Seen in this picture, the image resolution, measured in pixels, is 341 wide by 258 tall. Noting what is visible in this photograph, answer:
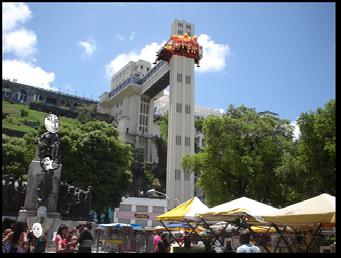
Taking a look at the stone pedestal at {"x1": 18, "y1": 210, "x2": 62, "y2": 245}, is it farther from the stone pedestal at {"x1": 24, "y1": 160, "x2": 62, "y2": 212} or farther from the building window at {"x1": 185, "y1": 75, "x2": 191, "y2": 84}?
the building window at {"x1": 185, "y1": 75, "x2": 191, "y2": 84}

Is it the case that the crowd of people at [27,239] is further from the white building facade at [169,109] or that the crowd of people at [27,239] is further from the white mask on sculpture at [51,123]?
the white building facade at [169,109]

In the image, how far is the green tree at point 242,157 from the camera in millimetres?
28625

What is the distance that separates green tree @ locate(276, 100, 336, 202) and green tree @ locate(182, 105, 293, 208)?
12.4 feet

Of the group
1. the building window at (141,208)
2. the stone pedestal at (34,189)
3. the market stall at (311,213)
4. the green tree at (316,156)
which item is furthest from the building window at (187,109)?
the market stall at (311,213)

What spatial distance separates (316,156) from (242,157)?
7046 millimetres

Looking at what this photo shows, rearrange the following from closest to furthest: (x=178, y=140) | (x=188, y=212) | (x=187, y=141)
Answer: (x=188, y=212) < (x=178, y=140) < (x=187, y=141)

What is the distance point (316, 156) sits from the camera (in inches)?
870

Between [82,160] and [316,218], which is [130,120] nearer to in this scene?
[82,160]

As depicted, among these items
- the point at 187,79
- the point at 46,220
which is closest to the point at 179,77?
the point at 187,79

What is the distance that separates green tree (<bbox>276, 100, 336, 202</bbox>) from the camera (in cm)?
2100

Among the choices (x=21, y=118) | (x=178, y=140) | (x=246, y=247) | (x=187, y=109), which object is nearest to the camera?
(x=246, y=247)

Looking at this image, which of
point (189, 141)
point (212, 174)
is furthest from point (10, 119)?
point (212, 174)

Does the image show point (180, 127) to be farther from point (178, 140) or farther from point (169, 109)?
point (169, 109)

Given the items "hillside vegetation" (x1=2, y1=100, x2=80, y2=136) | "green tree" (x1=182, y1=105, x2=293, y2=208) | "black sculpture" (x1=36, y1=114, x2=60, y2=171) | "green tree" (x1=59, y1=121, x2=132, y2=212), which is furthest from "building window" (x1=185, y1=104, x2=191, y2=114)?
"black sculpture" (x1=36, y1=114, x2=60, y2=171)
